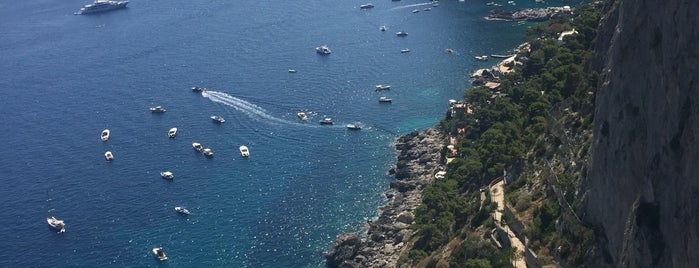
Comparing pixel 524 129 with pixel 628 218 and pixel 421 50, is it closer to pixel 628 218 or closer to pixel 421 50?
pixel 628 218

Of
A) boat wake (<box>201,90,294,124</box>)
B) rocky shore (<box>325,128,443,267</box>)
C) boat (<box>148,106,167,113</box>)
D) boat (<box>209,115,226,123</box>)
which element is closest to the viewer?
rocky shore (<box>325,128,443,267</box>)

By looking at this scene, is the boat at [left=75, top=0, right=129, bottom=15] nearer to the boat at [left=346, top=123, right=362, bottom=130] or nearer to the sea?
the sea

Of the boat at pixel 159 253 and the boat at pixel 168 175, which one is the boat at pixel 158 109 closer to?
the boat at pixel 168 175

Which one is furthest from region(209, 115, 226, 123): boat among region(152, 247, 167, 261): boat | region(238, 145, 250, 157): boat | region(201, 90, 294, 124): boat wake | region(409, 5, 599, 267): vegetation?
region(152, 247, 167, 261): boat

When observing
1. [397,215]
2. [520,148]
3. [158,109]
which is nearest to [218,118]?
[158,109]

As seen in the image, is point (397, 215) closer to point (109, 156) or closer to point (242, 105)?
point (242, 105)
